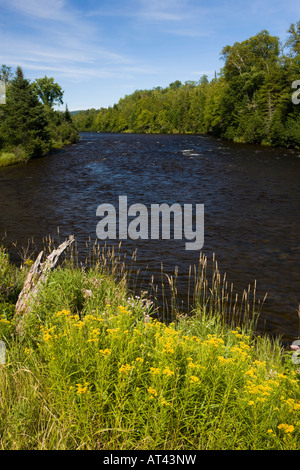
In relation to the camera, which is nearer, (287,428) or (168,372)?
(287,428)

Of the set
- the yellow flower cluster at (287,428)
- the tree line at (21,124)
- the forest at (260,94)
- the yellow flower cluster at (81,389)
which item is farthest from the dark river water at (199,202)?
the forest at (260,94)

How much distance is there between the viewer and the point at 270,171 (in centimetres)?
2930

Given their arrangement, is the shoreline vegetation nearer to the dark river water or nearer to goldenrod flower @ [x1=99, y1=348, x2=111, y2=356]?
the dark river water

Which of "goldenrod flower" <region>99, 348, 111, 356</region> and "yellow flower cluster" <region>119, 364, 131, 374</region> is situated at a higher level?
"goldenrod flower" <region>99, 348, 111, 356</region>

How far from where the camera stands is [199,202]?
67.0 ft

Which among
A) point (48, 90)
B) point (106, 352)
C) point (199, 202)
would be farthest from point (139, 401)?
point (48, 90)

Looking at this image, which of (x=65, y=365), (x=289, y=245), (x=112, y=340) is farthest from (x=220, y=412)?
(x=289, y=245)

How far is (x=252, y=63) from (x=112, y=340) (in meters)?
67.3

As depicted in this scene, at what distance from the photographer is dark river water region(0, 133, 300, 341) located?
1095cm

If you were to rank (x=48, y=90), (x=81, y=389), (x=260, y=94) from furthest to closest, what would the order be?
(x=48, y=90)
(x=260, y=94)
(x=81, y=389)

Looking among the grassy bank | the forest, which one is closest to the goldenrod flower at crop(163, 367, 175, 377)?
the grassy bank

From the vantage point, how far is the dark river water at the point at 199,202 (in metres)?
10.9

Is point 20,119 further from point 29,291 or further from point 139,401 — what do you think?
point 139,401

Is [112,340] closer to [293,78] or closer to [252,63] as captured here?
[293,78]
